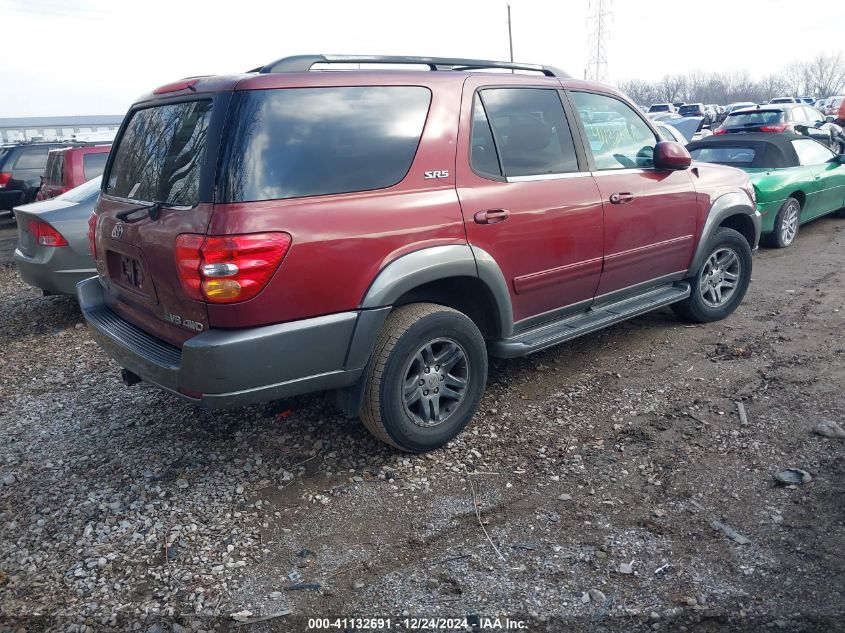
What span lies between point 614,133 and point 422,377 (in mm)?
2351

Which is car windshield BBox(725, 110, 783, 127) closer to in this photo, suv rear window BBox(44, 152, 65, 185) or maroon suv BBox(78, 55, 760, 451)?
maroon suv BBox(78, 55, 760, 451)

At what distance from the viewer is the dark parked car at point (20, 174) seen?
12914 mm

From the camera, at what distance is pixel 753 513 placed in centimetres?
296

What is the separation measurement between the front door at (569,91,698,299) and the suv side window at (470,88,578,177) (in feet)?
0.77

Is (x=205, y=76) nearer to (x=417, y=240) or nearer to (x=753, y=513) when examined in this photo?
(x=417, y=240)

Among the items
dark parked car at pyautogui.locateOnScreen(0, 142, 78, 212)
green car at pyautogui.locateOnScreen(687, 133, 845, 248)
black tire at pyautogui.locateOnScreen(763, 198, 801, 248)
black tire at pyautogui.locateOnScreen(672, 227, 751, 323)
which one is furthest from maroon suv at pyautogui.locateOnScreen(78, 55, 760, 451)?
dark parked car at pyautogui.locateOnScreen(0, 142, 78, 212)

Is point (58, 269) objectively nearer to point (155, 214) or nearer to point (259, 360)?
point (155, 214)

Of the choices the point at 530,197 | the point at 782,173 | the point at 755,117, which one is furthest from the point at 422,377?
the point at 755,117

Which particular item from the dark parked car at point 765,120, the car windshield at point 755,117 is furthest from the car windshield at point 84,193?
the car windshield at point 755,117

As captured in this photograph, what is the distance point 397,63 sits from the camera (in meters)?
3.58

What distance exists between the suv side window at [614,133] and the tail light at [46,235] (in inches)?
184

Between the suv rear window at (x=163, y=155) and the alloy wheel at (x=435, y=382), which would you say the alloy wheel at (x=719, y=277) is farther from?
the suv rear window at (x=163, y=155)

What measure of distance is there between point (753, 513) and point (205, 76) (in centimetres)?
334

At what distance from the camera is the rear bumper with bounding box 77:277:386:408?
2857 millimetres
